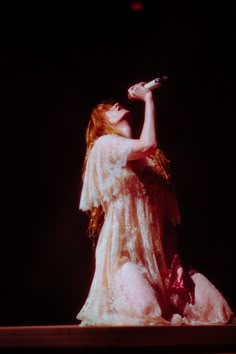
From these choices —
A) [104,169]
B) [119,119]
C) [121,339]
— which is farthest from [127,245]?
[119,119]

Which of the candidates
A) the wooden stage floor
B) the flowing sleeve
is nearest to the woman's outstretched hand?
the flowing sleeve

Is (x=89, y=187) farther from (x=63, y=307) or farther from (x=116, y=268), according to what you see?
(x=63, y=307)

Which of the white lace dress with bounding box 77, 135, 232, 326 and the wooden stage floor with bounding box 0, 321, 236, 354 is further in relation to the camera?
the white lace dress with bounding box 77, 135, 232, 326

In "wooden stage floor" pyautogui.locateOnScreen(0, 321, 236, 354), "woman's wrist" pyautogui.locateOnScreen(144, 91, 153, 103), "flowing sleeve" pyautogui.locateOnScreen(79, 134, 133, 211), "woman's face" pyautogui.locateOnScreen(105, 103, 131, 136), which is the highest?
"woman's wrist" pyautogui.locateOnScreen(144, 91, 153, 103)

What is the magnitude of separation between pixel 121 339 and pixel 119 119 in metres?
1.05

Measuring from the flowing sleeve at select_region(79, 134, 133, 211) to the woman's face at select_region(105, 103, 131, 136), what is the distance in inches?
5.0

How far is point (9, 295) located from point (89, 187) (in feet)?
4.07

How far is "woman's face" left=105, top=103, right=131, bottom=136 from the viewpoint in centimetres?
272

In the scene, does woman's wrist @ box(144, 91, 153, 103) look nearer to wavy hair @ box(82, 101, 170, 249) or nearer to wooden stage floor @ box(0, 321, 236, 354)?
wavy hair @ box(82, 101, 170, 249)

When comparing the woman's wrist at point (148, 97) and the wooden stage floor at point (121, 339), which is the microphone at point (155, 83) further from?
the wooden stage floor at point (121, 339)


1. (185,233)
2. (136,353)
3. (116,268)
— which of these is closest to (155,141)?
(116,268)

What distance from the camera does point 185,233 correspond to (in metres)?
3.58

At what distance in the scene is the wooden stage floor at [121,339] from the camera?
209 centimetres

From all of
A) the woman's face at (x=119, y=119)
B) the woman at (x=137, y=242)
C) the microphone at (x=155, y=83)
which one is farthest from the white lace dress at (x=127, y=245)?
the microphone at (x=155, y=83)
